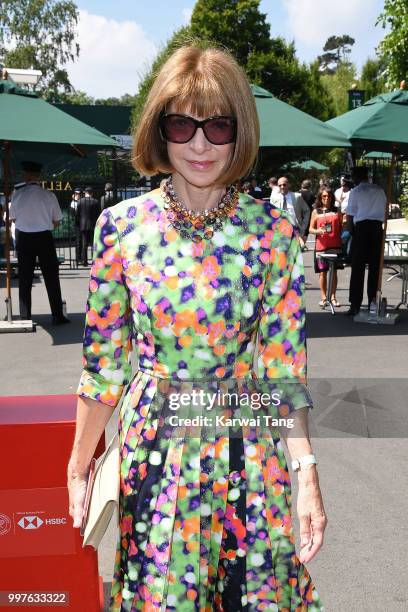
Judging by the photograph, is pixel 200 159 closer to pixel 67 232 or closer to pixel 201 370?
pixel 201 370

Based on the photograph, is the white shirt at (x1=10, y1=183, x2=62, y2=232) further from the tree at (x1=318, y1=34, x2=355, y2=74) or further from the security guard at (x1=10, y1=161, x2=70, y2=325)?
the tree at (x1=318, y1=34, x2=355, y2=74)

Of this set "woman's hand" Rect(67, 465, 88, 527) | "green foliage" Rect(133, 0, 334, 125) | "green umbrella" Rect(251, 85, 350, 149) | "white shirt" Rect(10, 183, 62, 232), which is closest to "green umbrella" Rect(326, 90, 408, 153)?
"green umbrella" Rect(251, 85, 350, 149)

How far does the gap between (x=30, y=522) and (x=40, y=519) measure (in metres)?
0.03

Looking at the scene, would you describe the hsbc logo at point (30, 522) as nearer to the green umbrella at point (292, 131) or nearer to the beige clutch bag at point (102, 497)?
the beige clutch bag at point (102, 497)

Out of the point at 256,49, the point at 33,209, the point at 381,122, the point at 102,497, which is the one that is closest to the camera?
the point at 102,497

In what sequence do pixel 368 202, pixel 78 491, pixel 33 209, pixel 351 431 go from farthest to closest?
pixel 368 202 < pixel 33 209 < pixel 351 431 < pixel 78 491

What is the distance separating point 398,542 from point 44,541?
2.05 m

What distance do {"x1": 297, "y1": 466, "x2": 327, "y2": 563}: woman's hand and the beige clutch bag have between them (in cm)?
43

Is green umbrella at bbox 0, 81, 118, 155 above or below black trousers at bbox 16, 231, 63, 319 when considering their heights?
above

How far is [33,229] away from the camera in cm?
1026

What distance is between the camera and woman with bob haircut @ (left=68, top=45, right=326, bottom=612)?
5.79ft

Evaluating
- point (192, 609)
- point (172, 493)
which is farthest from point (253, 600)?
point (172, 493)

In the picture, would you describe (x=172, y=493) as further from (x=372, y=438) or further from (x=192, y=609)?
(x=372, y=438)

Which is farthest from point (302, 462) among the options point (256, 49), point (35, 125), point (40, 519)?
point (256, 49)
